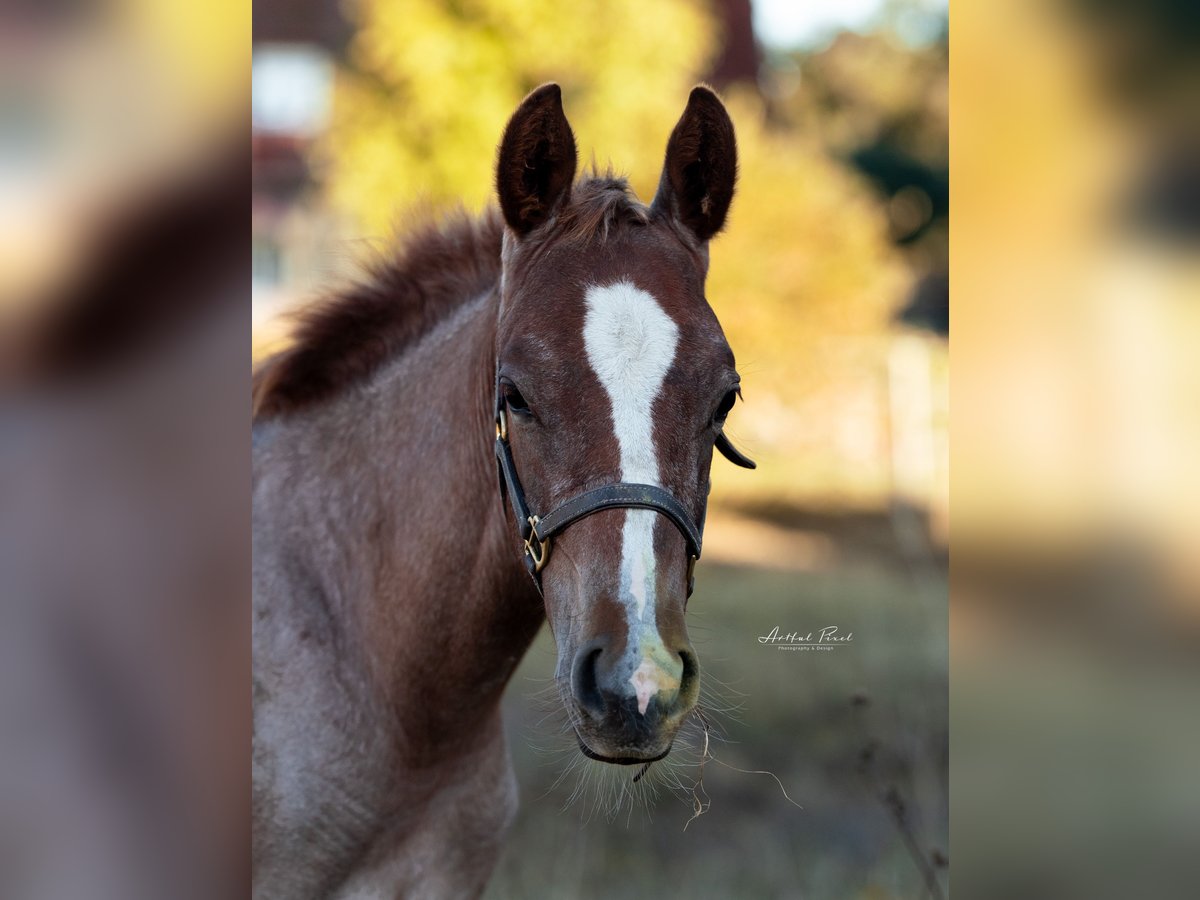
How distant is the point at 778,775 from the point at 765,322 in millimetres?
2781

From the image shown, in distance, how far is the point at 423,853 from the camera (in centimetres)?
229

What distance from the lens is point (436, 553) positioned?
2188 mm

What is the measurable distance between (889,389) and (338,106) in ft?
13.9

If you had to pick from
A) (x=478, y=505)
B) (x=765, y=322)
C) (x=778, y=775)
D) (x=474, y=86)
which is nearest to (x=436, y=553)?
(x=478, y=505)

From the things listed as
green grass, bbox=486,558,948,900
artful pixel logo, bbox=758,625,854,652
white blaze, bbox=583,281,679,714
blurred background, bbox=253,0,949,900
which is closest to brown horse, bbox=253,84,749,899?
white blaze, bbox=583,281,679,714

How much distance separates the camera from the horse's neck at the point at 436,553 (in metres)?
2.16

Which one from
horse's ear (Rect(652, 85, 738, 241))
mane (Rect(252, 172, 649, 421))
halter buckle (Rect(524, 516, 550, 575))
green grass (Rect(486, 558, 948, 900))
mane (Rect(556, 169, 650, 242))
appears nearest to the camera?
halter buckle (Rect(524, 516, 550, 575))

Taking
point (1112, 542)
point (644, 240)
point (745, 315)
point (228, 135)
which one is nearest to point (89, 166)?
point (228, 135)

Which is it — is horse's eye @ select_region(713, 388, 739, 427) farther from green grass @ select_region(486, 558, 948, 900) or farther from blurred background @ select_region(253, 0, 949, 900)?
green grass @ select_region(486, 558, 948, 900)

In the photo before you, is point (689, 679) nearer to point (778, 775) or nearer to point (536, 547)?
point (536, 547)

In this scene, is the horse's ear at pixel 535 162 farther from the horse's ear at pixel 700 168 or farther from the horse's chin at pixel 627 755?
the horse's chin at pixel 627 755

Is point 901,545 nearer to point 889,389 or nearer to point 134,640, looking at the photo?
point 889,389

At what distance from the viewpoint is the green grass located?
3867mm

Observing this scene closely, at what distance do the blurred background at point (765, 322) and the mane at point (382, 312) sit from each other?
0.28 feet
